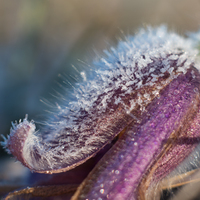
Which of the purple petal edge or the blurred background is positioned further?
the blurred background

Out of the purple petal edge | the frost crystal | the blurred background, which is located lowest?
the purple petal edge

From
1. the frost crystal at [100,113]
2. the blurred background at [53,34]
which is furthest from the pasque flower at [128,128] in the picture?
the blurred background at [53,34]

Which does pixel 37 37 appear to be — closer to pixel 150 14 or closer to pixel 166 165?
pixel 150 14

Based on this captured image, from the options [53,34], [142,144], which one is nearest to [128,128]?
[142,144]

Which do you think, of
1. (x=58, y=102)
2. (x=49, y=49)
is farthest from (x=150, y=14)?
(x=58, y=102)

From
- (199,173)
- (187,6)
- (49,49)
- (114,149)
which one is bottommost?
(199,173)

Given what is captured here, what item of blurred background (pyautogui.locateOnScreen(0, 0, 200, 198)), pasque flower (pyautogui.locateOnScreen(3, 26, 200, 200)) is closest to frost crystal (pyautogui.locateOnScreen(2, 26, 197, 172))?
pasque flower (pyautogui.locateOnScreen(3, 26, 200, 200))

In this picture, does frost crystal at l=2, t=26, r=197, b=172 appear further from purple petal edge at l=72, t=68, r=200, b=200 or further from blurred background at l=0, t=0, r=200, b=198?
blurred background at l=0, t=0, r=200, b=198
